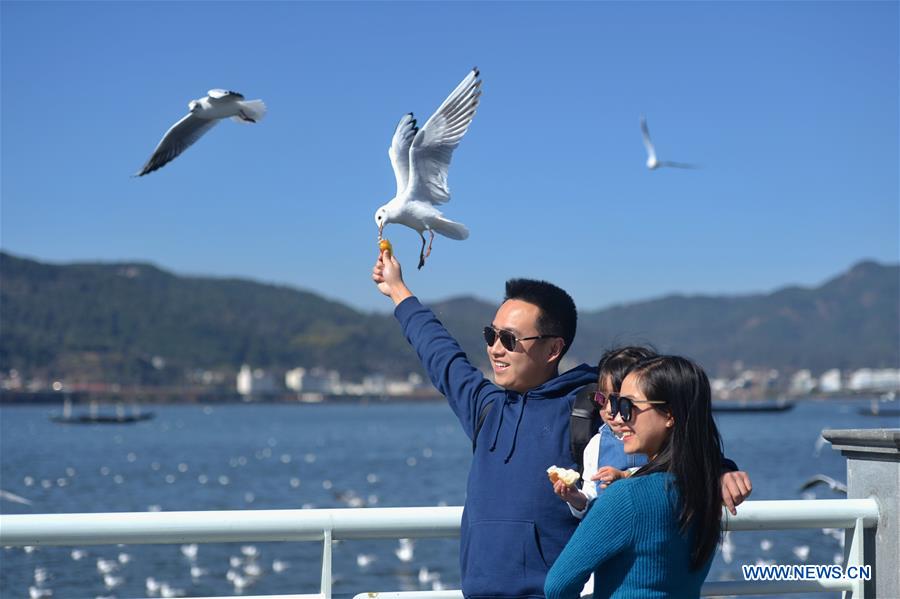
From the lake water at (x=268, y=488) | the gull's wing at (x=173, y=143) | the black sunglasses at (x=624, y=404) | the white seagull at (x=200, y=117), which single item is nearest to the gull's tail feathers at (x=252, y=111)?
the white seagull at (x=200, y=117)

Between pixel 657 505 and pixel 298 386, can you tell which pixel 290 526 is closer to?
pixel 657 505

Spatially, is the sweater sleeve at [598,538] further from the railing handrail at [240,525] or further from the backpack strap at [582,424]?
the railing handrail at [240,525]

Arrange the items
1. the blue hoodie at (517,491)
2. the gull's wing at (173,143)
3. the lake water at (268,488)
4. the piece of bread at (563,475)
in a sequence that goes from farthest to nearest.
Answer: the lake water at (268,488) < the gull's wing at (173,143) < the blue hoodie at (517,491) < the piece of bread at (563,475)

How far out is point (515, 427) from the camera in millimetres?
3027

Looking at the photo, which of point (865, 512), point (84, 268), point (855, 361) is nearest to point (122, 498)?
point (865, 512)

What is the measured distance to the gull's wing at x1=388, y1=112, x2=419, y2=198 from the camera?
10.8 ft

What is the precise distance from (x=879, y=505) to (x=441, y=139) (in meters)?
2.06

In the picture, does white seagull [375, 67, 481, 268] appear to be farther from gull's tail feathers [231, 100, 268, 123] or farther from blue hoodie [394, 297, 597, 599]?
gull's tail feathers [231, 100, 268, 123]

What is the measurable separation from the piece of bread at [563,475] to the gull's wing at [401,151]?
38.1 inches

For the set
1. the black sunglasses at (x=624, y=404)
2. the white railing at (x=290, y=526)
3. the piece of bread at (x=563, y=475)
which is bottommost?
the white railing at (x=290, y=526)

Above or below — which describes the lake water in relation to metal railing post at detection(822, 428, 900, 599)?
below

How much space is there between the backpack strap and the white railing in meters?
0.64

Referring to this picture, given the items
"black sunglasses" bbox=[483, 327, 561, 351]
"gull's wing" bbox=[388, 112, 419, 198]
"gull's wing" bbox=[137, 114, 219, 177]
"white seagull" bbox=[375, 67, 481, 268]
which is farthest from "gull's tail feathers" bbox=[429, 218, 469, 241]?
"gull's wing" bbox=[137, 114, 219, 177]

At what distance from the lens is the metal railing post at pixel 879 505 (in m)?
3.99
